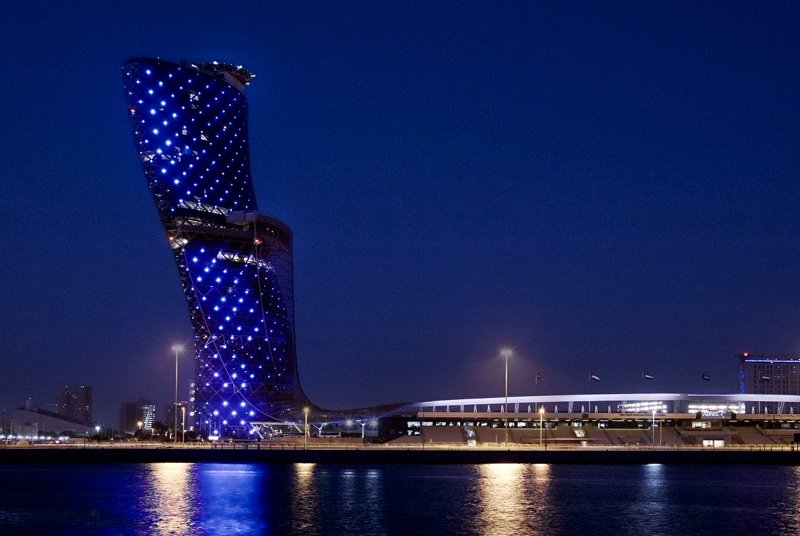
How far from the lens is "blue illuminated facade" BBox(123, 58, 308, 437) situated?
106000 mm

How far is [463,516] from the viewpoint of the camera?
50.5 metres

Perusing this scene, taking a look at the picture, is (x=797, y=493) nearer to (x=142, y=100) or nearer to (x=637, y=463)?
(x=637, y=463)

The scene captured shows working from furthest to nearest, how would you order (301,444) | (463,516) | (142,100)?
1. (142,100)
2. (301,444)
3. (463,516)

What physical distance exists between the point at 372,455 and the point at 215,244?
31625mm

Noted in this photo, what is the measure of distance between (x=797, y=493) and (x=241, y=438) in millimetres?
59379

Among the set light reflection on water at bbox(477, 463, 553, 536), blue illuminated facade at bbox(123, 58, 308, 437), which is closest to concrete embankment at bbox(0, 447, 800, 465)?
light reflection on water at bbox(477, 463, 553, 536)

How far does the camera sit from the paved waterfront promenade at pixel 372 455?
8506 centimetres

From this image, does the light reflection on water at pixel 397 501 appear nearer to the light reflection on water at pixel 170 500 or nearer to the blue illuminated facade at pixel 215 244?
the light reflection on water at pixel 170 500

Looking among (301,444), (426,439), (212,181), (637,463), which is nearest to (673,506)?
(637,463)

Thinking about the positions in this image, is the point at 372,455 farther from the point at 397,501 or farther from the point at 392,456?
the point at 397,501

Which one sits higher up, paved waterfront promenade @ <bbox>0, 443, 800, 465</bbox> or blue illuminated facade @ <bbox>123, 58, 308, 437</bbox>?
blue illuminated facade @ <bbox>123, 58, 308, 437</bbox>

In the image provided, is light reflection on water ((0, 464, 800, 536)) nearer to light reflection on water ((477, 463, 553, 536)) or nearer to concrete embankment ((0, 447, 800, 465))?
light reflection on water ((477, 463, 553, 536))

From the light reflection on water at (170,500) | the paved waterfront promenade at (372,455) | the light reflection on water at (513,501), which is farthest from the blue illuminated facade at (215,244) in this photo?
the light reflection on water at (513,501)

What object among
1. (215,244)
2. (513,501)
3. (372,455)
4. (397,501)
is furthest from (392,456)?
(215,244)
